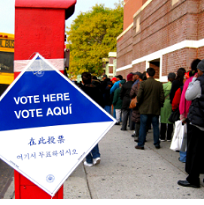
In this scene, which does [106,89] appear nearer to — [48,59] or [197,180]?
[197,180]

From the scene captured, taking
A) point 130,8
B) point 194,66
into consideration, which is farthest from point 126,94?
point 130,8

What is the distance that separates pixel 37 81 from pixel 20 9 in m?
0.66

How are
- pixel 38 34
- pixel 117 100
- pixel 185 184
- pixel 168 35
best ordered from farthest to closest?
pixel 168 35
pixel 117 100
pixel 185 184
pixel 38 34

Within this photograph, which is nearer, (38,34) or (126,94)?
(38,34)

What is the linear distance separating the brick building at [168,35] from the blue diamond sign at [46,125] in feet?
24.3

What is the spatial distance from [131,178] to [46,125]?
8.62ft

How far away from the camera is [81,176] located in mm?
4555

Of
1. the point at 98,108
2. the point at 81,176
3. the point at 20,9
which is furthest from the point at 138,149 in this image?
the point at 20,9

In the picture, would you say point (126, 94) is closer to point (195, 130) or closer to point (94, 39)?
point (195, 130)

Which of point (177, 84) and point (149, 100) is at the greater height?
point (177, 84)

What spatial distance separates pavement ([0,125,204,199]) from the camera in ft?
12.3

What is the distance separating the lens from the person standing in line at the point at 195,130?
3.73 meters

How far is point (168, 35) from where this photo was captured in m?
10.9

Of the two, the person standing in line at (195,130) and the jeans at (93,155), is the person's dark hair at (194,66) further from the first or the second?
the jeans at (93,155)
